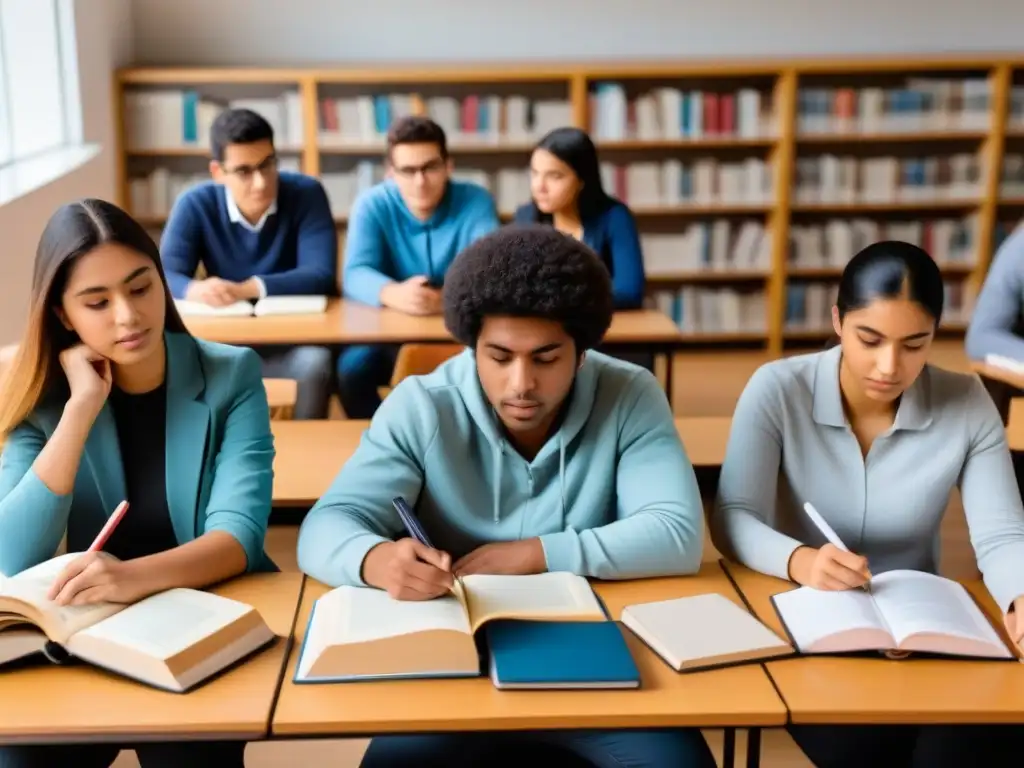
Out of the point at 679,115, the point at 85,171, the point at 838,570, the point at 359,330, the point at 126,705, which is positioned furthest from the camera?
the point at 679,115

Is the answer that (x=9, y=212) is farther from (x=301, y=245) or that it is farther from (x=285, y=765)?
(x=285, y=765)

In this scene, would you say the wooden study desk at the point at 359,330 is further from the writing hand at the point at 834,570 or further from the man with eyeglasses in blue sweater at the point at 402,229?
the writing hand at the point at 834,570

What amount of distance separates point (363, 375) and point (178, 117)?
8.00 feet

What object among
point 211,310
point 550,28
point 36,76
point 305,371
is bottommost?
point 305,371

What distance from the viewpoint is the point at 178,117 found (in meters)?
5.43

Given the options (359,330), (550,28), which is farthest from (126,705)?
(550,28)

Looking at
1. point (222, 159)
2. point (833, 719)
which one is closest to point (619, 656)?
point (833, 719)

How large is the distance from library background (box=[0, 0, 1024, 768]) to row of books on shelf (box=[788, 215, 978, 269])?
0.04 ft

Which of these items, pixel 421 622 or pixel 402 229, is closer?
pixel 421 622

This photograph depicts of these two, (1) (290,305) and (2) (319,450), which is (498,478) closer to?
(2) (319,450)

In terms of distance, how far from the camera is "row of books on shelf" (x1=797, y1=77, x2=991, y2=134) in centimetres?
561

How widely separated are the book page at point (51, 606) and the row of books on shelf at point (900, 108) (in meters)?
4.94

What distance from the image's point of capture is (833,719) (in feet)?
4.21

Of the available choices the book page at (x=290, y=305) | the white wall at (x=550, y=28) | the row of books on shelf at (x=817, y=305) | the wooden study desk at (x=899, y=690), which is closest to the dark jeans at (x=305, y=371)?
the book page at (x=290, y=305)
